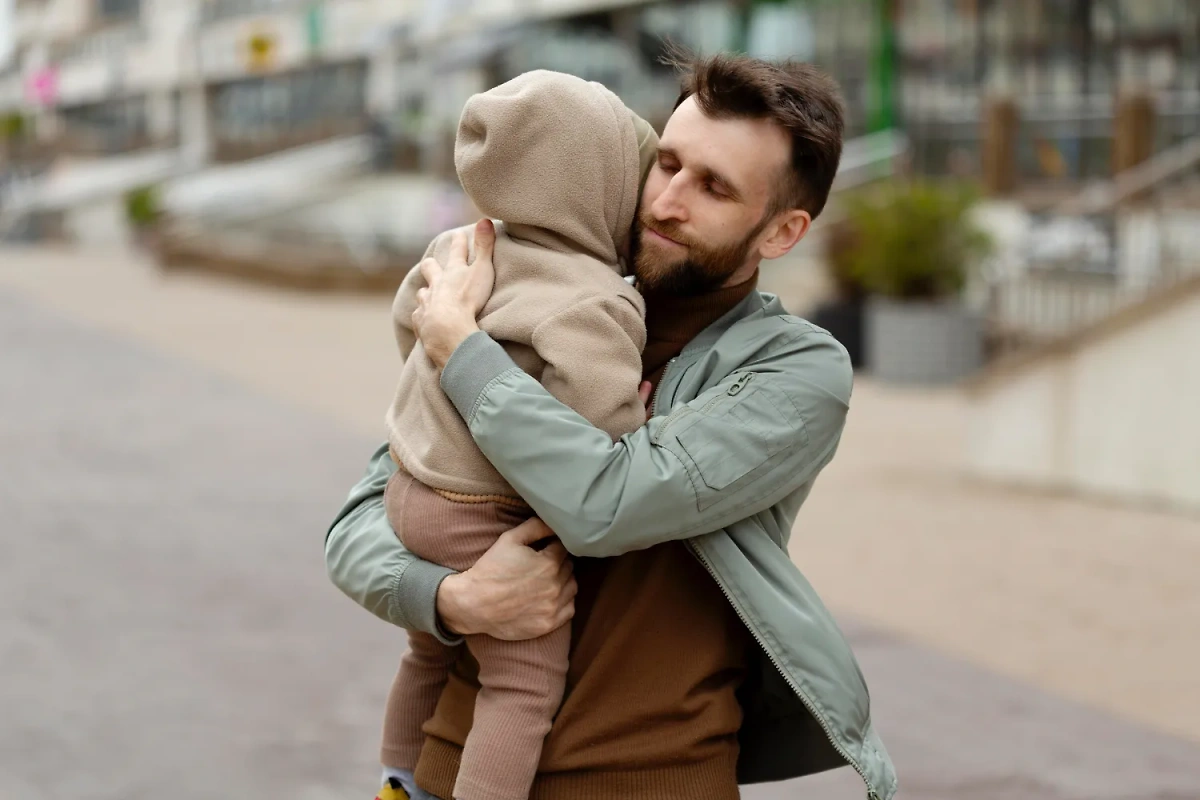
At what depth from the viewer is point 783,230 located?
231 centimetres

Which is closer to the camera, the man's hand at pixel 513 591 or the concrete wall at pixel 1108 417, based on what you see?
the man's hand at pixel 513 591

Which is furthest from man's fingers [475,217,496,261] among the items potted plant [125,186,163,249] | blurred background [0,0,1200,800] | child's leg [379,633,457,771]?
potted plant [125,186,163,249]

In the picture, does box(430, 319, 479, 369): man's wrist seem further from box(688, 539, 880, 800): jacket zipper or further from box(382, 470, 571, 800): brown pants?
box(688, 539, 880, 800): jacket zipper

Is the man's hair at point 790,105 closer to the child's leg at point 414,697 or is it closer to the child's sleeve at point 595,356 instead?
the child's sleeve at point 595,356

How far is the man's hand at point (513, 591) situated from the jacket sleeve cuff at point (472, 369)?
0.20 meters

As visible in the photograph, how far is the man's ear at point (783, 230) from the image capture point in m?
2.29

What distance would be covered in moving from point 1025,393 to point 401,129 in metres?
31.0

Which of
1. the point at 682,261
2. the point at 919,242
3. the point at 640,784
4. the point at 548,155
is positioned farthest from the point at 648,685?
the point at 919,242

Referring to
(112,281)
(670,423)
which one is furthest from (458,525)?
(112,281)

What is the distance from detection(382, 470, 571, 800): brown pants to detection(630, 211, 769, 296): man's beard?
38 cm

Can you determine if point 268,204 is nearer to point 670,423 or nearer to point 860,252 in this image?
point 860,252

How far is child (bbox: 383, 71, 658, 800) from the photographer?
7.20ft

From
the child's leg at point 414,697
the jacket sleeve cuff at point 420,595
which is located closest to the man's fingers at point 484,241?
the jacket sleeve cuff at point 420,595

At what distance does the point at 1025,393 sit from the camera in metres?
9.68
